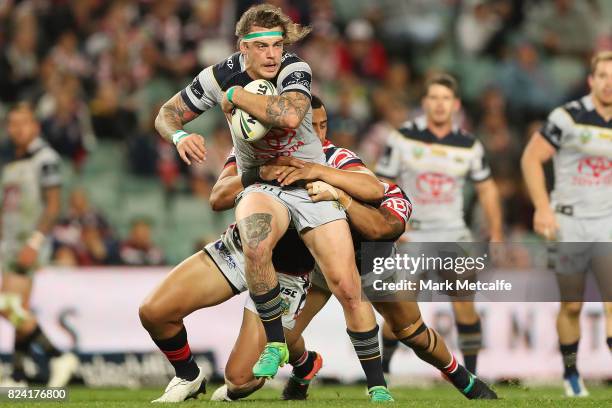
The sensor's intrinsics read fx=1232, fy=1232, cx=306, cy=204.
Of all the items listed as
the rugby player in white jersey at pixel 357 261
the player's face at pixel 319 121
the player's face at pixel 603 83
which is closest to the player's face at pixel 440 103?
the player's face at pixel 603 83

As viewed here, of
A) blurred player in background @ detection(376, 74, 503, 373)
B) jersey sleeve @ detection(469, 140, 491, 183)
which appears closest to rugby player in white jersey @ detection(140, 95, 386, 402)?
blurred player in background @ detection(376, 74, 503, 373)

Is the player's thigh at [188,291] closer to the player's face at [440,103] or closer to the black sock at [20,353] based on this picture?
the player's face at [440,103]

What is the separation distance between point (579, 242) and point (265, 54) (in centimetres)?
331

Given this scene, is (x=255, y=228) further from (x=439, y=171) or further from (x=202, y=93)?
(x=439, y=171)

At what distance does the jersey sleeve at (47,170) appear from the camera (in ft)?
36.3

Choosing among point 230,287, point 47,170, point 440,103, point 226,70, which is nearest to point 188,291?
point 230,287

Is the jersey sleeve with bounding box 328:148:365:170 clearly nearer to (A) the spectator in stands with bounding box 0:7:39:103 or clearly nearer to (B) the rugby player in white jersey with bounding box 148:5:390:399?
(B) the rugby player in white jersey with bounding box 148:5:390:399

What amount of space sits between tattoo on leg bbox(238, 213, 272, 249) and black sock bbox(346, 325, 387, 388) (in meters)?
0.77

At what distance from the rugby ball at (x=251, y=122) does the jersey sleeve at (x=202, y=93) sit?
1.46 feet

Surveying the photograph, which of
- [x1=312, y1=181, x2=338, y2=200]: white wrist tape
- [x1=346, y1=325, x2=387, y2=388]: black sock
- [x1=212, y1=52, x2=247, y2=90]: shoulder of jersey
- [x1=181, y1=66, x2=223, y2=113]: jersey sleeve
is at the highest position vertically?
[x1=212, y1=52, x2=247, y2=90]: shoulder of jersey

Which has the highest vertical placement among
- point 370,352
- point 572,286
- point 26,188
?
point 370,352

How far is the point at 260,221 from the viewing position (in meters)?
6.90

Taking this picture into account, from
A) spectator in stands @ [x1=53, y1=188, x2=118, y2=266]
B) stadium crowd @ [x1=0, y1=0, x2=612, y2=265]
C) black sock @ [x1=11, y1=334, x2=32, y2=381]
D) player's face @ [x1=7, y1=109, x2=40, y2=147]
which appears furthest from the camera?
stadium crowd @ [x1=0, y1=0, x2=612, y2=265]

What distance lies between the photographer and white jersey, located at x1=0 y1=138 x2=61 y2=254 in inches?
437
